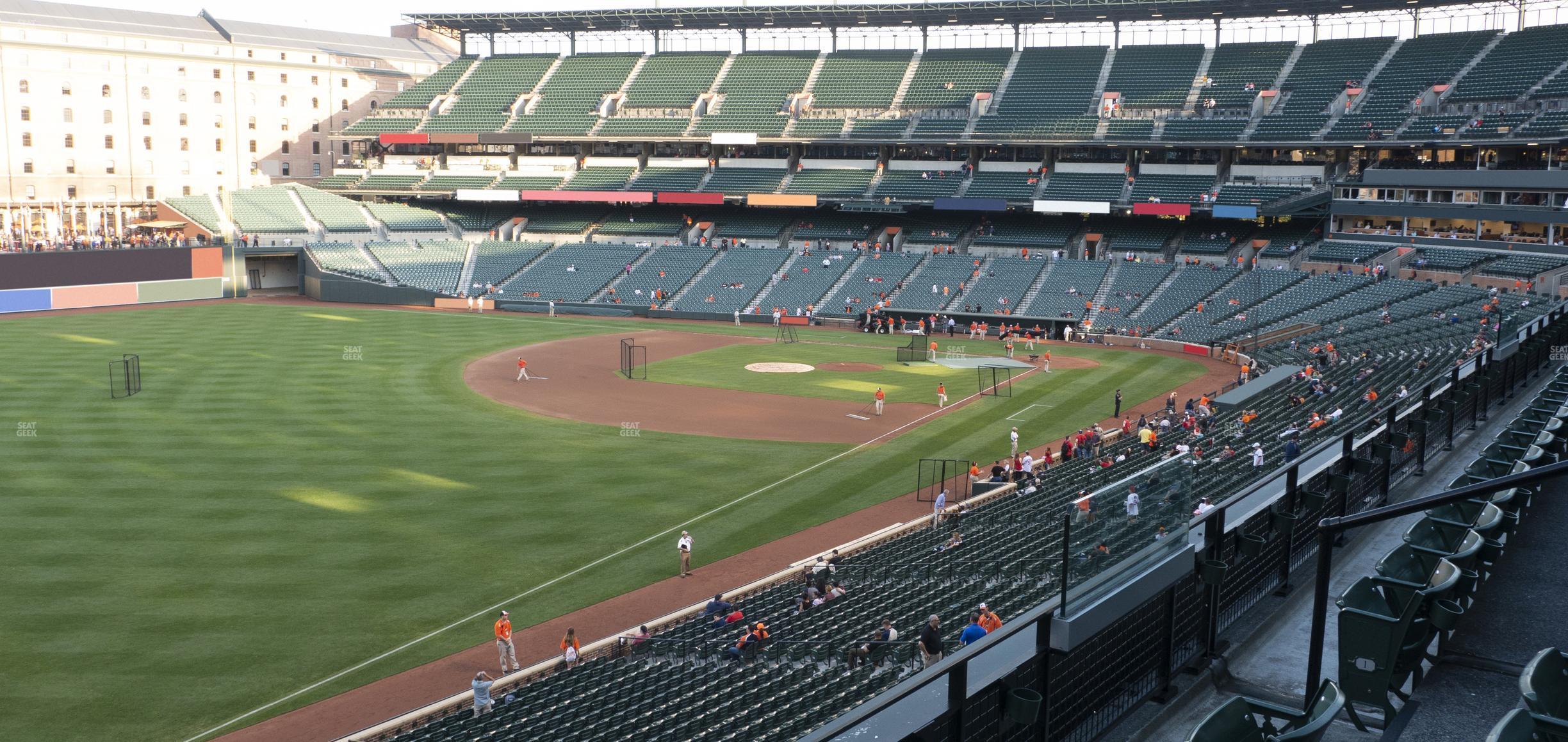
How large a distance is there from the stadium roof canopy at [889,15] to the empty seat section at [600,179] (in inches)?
494

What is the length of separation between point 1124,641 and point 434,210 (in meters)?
94.1

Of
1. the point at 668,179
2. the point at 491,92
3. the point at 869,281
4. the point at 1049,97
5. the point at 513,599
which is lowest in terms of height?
the point at 513,599

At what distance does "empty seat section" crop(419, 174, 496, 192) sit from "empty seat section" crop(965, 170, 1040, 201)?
40.4 m

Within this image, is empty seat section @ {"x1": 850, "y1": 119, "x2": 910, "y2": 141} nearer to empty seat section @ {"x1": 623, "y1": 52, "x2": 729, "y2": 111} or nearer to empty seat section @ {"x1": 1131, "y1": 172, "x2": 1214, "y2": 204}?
empty seat section @ {"x1": 623, "y1": 52, "x2": 729, "y2": 111}

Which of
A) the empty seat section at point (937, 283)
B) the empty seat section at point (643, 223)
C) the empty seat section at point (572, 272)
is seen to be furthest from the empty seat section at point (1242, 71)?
the empty seat section at point (572, 272)

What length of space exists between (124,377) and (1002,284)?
49.4m

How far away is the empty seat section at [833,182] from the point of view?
85.2m

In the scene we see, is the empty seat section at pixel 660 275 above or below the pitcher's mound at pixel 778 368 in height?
above

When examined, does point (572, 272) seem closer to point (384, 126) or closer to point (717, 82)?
point (717, 82)

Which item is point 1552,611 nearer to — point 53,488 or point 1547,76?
point 53,488

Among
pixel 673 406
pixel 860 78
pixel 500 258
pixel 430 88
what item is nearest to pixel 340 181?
pixel 430 88

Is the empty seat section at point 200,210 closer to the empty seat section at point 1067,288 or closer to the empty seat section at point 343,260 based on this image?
the empty seat section at point 343,260

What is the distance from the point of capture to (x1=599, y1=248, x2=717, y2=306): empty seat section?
7950 centimetres

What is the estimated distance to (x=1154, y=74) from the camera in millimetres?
82500
